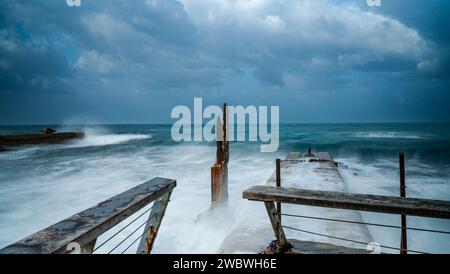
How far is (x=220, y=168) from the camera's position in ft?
24.5

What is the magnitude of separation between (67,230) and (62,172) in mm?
18089

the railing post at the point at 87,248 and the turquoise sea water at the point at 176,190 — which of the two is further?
the turquoise sea water at the point at 176,190

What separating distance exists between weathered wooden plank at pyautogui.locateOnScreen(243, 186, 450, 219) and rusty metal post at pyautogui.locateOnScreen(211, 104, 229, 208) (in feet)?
14.2

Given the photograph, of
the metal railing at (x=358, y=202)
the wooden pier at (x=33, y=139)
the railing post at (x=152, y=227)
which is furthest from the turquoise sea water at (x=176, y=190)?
the wooden pier at (x=33, y=139)

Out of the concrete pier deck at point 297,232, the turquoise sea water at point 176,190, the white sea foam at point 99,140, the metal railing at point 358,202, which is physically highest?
the metal railing at point 358,202

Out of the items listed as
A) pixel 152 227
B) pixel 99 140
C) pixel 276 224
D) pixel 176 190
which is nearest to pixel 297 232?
pixel 276 224

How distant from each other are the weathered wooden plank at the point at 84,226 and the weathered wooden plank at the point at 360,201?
131 centimetres

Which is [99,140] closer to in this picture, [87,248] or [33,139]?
[33,139]

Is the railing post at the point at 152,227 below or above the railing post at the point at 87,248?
below

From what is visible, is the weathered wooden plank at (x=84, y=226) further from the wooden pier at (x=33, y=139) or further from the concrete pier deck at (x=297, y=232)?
the wooden pier at (x=33, y=139)

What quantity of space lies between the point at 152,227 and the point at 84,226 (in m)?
1.28

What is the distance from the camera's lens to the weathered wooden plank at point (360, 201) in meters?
2.33
